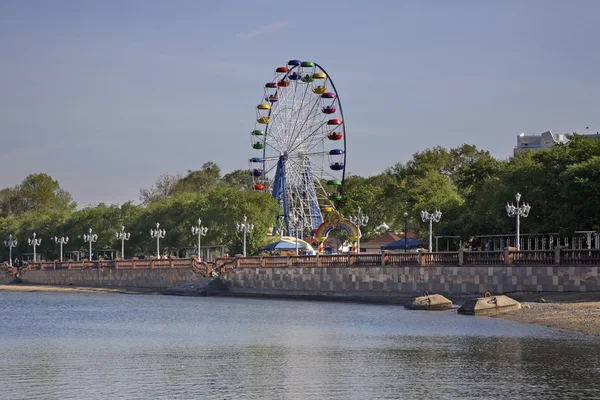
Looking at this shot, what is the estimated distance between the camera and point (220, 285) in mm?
92125

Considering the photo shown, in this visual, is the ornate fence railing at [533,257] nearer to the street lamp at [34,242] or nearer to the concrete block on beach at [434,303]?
the concrete block on beach at [434,303]

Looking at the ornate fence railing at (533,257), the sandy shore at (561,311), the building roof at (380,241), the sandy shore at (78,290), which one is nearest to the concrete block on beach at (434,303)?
the sandy shore at (561,311)

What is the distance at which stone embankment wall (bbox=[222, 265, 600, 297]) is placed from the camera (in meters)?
59.3

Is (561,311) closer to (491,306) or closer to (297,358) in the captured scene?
(491,306)

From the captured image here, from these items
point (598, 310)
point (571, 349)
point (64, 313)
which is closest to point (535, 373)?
point (571, 349)

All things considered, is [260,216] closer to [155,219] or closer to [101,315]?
[155,219]

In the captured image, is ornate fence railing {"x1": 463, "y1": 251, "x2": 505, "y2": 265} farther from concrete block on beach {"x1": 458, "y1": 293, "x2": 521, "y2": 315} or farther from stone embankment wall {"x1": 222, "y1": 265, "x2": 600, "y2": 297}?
concrete block on beach {"x1": 458, "y1": 293, "x2": 521, "y2": 315}

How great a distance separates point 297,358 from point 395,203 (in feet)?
356

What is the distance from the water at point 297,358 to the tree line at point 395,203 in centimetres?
1831

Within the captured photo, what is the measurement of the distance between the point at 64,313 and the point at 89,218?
3284 inches

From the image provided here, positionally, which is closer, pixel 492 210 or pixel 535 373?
pixel 535 373

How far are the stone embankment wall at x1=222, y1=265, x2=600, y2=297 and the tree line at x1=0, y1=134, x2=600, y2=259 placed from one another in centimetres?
689

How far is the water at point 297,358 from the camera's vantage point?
27250 mm

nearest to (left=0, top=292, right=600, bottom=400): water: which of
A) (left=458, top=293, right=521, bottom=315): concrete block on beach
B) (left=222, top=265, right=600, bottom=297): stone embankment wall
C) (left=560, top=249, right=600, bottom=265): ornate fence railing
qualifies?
(left=458, top=293, right=521, bottom=315): concrete block on beach
